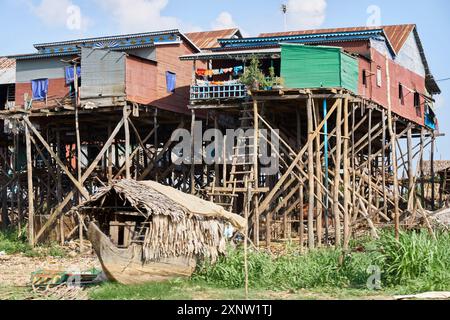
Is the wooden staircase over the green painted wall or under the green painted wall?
under

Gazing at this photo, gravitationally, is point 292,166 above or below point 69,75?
below

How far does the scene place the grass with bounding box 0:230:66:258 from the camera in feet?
86.9

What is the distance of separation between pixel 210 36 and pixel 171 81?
548cm

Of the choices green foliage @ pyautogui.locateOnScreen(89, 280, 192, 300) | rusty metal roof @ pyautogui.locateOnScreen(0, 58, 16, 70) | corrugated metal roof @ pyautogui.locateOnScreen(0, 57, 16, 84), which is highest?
rusty metal roof @ pyautogui.locateOnScreen(0, 58, 16, 70)

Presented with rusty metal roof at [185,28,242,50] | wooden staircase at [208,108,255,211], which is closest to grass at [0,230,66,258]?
wooden staircase at [208,108,255,211]

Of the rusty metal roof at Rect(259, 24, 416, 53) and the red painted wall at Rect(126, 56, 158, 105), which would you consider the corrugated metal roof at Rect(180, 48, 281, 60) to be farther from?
the rusty metal roof at Rect(259, 24, 416, 53)

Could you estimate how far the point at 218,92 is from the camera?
25.9 meters

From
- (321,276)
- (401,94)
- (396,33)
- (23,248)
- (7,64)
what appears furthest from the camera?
(7,64)

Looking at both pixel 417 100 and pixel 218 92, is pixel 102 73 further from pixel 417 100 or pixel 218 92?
pixel 417 100

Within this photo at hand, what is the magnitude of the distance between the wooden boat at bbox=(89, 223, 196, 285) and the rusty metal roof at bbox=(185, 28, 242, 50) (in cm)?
1561

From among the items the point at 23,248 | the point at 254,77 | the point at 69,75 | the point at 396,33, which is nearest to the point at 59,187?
the point at 23,248

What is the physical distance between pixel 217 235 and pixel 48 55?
1305 centimetres

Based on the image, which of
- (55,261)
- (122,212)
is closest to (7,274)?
(55,261)

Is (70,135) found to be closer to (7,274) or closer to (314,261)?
(7,274)
